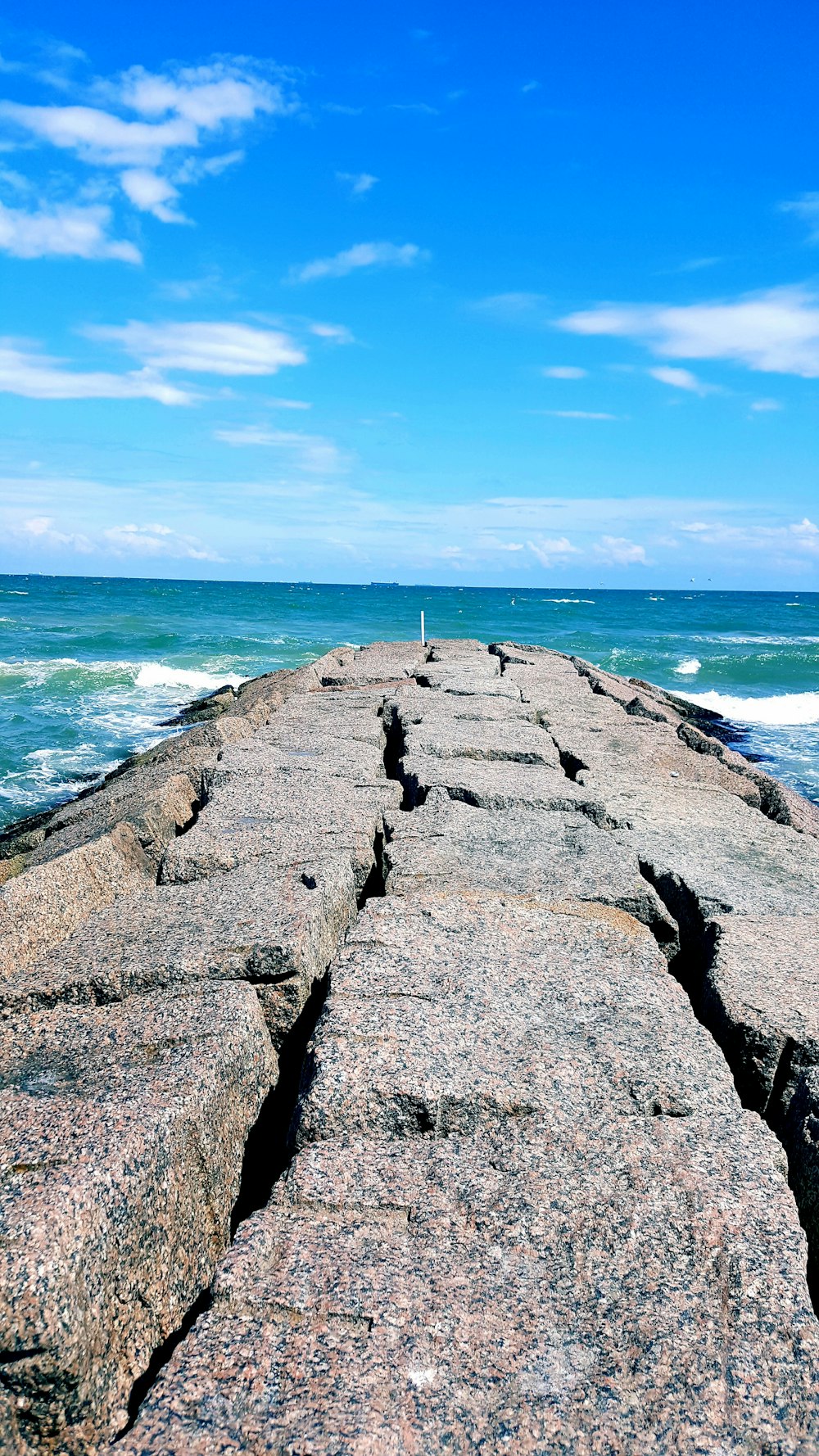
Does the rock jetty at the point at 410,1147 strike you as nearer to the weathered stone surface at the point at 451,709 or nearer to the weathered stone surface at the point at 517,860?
the weathered stone surface at the point at 517,860

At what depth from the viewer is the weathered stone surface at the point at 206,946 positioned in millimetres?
2764

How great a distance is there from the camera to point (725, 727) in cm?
1461

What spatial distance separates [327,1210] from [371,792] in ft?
9.69

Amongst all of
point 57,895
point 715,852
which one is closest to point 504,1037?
point 57,895

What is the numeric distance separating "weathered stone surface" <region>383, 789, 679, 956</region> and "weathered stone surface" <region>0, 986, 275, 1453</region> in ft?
3.95

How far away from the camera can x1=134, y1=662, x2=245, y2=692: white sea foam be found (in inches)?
784

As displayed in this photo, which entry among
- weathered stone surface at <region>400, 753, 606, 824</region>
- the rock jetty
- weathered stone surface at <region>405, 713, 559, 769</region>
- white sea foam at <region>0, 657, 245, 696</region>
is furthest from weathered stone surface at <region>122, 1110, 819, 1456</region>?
white sea foam at <region>0, 657, 245, 696</region>

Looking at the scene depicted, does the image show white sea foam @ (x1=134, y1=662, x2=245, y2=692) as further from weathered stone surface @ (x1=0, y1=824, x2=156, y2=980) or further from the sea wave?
weathered stone surface @ (x1=0, y1=824, x2=156, y2=980)

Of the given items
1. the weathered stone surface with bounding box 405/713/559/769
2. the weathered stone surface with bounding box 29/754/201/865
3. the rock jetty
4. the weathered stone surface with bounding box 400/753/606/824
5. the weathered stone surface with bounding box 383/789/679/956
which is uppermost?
the weathered stone surface with bounding box 405/713/559/769

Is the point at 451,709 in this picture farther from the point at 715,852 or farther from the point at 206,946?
the point at 206,946

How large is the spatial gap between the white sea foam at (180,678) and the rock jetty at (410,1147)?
52.9 ft

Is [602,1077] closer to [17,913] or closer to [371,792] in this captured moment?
[17,913]

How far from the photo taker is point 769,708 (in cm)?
1720

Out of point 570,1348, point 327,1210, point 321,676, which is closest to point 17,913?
point 327,1210
